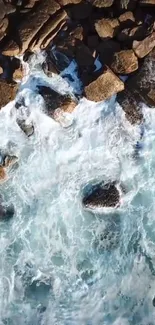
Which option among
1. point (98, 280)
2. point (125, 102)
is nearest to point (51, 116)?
point (125, 102)

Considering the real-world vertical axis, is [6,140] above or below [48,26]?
below

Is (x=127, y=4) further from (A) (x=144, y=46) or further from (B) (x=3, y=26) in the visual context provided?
(B) (x=3, y=26)

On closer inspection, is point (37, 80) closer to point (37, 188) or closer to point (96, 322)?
point (37, 188)

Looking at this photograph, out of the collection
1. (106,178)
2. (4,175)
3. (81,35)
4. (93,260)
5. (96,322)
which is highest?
(81,35)

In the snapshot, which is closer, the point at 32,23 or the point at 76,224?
the point at 32,23

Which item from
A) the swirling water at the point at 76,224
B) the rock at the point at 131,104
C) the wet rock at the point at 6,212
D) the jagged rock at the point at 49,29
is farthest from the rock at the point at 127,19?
the wet rock at the point at 6,212

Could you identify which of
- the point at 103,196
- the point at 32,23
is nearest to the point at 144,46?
the point at 32,23
